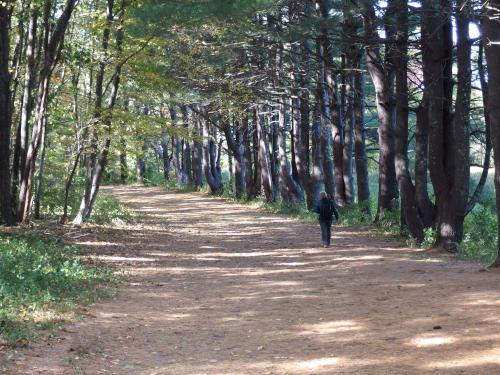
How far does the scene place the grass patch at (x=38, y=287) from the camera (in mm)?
8016

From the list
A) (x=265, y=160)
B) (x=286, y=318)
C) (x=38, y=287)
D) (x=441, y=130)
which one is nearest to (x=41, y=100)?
(x=38, y=287)

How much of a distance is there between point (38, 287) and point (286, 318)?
393 cm

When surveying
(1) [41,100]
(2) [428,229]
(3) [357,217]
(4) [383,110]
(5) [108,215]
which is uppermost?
(1) [41,100]

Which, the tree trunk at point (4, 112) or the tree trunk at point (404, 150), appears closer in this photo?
the tree trunk at point (4, 112)

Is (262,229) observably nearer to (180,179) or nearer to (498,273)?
(498,273)

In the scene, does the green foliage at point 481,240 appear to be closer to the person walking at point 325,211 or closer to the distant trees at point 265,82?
the distant trees at point 265,82

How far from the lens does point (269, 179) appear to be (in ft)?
117

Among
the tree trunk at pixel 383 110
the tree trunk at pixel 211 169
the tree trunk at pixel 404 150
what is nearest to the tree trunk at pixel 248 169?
the tree trunk at pixel 211 169

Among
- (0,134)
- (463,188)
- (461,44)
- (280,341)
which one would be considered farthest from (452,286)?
(0,134)

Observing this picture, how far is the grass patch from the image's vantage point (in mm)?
8016

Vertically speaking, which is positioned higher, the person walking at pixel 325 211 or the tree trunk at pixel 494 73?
the tree trunk at pixel 494 73

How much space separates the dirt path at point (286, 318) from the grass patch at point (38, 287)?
37cm

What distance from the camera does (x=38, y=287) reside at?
1027 centimetres

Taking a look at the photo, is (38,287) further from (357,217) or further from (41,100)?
(357,217)
